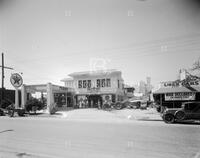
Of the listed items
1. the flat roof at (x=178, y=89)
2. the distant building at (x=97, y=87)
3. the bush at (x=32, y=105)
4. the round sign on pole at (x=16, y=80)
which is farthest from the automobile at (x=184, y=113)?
the round sign on pole at (x=16, y=80)

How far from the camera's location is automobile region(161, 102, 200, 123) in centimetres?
1572

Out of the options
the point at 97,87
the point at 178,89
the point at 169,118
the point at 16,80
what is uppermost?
the point at 16,80

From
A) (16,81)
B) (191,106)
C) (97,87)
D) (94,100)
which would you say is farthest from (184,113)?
(94,100)

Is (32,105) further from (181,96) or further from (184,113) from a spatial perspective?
(184,113)

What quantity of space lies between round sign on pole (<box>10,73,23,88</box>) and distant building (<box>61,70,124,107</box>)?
12.4 meters

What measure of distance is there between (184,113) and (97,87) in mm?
25875

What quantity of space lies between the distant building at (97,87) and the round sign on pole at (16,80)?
1236 centimetres

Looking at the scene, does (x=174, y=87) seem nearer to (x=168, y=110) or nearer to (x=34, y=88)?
(x=168, y=110)

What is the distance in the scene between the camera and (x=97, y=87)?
40719mm

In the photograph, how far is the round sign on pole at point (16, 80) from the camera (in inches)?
1262

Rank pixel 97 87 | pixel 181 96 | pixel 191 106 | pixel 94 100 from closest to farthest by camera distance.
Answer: pixel 191 106, pixel 181 96, pixel 97 87, pixel 94 100

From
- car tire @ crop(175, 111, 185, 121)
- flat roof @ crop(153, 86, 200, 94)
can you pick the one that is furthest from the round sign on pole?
car tire @ crop(175, 111, 185, 121)

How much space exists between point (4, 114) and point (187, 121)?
24.0 metres

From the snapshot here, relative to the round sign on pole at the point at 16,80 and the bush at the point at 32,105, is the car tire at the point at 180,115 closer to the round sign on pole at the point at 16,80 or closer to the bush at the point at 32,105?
the bush at the point at 32,105
